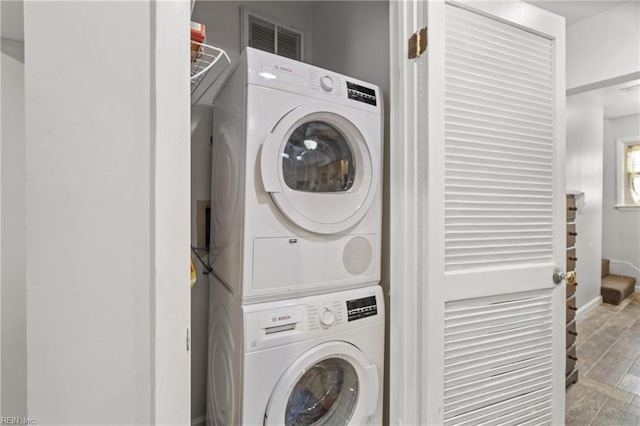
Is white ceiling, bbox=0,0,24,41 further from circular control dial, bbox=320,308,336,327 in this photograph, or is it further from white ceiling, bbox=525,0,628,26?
white ceiling, bbox=525,0,628,26

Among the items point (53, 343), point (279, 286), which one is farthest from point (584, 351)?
point (53, 343)

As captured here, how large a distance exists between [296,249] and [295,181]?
11.8 inches

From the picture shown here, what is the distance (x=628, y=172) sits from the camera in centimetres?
445

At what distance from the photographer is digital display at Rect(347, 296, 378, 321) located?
133 centimetres

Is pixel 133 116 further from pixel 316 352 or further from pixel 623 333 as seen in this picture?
pixel 623 333

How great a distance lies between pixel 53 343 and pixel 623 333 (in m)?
4.27

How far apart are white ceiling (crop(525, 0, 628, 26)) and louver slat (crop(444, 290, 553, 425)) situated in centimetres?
166

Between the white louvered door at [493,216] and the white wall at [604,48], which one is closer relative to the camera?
the white louvered door at [493,216]

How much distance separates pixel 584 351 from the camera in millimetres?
2664

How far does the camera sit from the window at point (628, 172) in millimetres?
4383

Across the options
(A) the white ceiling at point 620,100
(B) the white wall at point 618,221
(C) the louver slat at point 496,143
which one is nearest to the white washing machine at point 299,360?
(C) the louver slat at point 496,143

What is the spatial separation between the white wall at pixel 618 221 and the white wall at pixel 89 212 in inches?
236

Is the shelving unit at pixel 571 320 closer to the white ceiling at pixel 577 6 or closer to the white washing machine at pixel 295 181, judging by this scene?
the white ceiling at pixel 577 6

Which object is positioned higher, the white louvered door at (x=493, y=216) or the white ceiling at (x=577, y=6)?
the white ceiling at (x=577, y=6)
